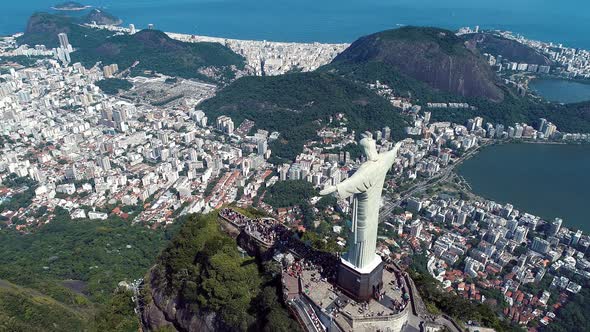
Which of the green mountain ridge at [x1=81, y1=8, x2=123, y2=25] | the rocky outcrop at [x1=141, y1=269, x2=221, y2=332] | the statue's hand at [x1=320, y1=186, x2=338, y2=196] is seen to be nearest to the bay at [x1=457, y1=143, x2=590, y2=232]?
the rocky outcrop at [x1=141, y1=269, x2=221, y2=332]

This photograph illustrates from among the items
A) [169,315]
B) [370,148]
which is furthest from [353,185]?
[169,315]

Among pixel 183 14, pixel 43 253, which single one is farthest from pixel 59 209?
pixel 183 14

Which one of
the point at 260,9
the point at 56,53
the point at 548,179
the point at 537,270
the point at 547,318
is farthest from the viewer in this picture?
the point at 260,9

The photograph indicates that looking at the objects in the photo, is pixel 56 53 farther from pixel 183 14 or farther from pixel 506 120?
pixel 506 120

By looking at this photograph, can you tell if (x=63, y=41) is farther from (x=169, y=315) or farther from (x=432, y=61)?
(x=169, y=315)

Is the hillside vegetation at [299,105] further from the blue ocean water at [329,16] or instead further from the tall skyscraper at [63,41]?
the blue ocean water at [329,16]
